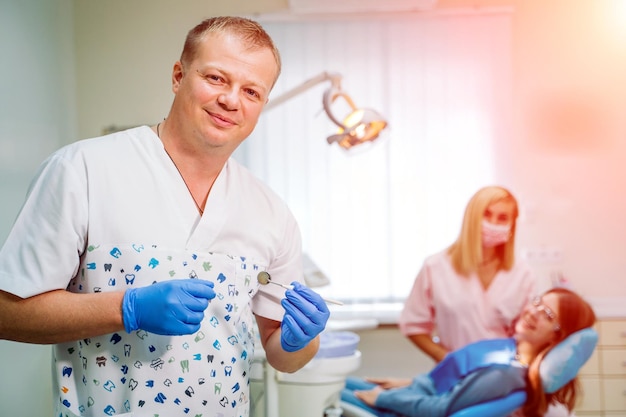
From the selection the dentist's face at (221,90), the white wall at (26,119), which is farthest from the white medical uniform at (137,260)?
the white wall at (26,119)

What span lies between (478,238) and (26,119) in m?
1.86

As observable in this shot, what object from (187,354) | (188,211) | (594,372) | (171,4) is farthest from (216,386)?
(171,4)

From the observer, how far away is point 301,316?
1.30 m

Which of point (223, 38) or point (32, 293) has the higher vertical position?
point (223, 38)

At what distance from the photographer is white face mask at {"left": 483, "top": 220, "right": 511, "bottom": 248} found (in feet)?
8.71

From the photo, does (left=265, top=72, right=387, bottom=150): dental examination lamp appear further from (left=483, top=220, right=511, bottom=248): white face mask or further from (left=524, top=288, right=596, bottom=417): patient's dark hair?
(left=524, top=288, right=596, bottom=417): patient's dark hair

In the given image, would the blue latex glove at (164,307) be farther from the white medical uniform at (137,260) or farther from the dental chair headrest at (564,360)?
the dental chair headrest at (564,360)

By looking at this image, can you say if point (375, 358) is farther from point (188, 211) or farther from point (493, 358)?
point (188, 211)

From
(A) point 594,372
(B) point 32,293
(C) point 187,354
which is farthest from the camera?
(A) point 594,372

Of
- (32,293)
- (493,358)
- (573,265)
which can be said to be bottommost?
(493,358)

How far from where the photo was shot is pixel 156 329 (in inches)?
43.8

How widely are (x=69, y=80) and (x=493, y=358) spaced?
239 centimetres

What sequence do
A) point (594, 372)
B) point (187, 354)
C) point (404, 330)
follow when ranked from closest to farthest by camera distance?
point (187, 354)
point (404, 330)
point (594, 372)

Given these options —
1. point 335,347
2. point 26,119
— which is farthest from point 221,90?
point 26,119
